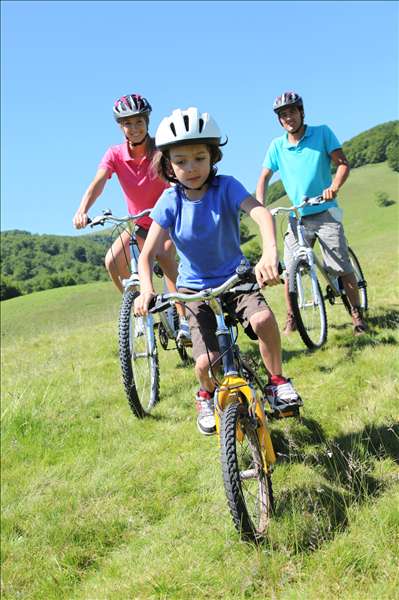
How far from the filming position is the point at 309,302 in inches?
270

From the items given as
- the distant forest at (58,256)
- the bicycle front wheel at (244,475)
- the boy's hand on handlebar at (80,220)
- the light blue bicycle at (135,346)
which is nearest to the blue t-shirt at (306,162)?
the light blue bicycle at (135,346)

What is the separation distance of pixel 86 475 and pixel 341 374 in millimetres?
2622

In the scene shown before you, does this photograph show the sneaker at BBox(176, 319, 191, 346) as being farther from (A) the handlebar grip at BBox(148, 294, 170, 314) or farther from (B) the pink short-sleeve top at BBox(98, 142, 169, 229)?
(A) the handlebar grip at BBox(148, 294, 170, 314)

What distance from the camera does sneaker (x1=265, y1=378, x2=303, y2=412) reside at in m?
3.99

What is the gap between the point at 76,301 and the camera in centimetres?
4953

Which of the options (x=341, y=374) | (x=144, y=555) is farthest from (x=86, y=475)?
(x=341, y=374)

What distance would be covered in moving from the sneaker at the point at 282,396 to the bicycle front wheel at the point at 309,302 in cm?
253

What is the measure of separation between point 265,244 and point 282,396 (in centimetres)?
117

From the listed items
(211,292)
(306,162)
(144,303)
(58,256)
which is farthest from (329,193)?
(58,256)

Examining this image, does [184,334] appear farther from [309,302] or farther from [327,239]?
[327,239]

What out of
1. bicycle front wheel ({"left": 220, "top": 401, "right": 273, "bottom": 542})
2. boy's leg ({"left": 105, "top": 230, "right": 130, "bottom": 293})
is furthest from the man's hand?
bicycle front wheel ({"left": 220, "top": 401, "right": 273, "bottom": 542})

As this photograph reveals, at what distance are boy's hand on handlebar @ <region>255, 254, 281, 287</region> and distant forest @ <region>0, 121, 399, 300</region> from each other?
164 feet

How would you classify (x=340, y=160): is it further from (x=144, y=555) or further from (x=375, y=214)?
(x=375, y=214)

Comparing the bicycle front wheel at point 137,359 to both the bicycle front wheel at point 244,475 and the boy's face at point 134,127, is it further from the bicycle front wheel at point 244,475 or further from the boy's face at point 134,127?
the bicycle front wheel at point 244,475
